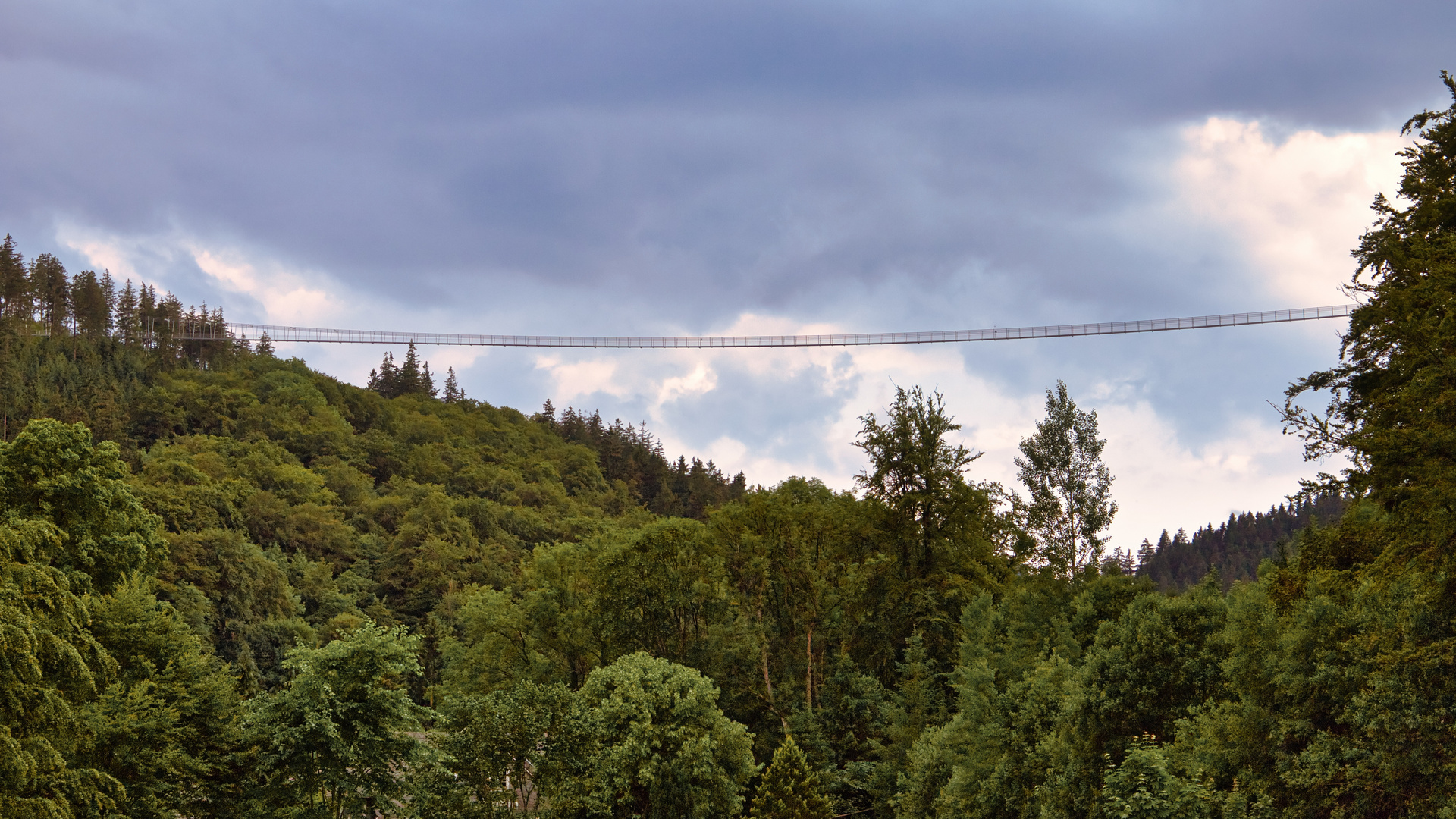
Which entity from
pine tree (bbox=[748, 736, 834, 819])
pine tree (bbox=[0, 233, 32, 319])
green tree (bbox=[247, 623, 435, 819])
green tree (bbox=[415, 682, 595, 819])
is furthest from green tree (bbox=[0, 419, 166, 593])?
pine tree (bbox=[0, 233, 32, 319])

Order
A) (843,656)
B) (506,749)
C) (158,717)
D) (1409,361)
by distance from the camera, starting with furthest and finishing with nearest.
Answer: (843,656) → (506,749) → (158,717) → (1409,361)

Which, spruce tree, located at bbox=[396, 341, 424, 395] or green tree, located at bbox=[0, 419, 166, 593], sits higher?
spruce tree, located at bbox=[396, 341, 424, 395]

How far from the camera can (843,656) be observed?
4619 centimetres

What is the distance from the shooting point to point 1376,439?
20328mm

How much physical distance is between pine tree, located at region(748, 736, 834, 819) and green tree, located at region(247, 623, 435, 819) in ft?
37.7

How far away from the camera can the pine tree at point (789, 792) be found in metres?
36.8

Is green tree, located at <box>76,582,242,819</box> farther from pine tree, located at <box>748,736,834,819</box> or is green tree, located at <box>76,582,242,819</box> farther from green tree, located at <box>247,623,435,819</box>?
pine tree, located at <box>748,736,834,819</box>

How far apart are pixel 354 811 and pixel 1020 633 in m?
22.2

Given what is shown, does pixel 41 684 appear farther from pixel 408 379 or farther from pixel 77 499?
pixel 408 379

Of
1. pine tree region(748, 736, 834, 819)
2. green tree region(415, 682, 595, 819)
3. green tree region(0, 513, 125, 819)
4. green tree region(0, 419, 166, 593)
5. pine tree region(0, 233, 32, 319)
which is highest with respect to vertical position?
pine tree region(0, 233, 32, 319)

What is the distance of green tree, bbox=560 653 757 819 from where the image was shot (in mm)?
36375

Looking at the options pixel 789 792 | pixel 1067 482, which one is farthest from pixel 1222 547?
pixel 789 792

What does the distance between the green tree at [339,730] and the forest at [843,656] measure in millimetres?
100

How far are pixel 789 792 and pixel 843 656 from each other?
997cm
